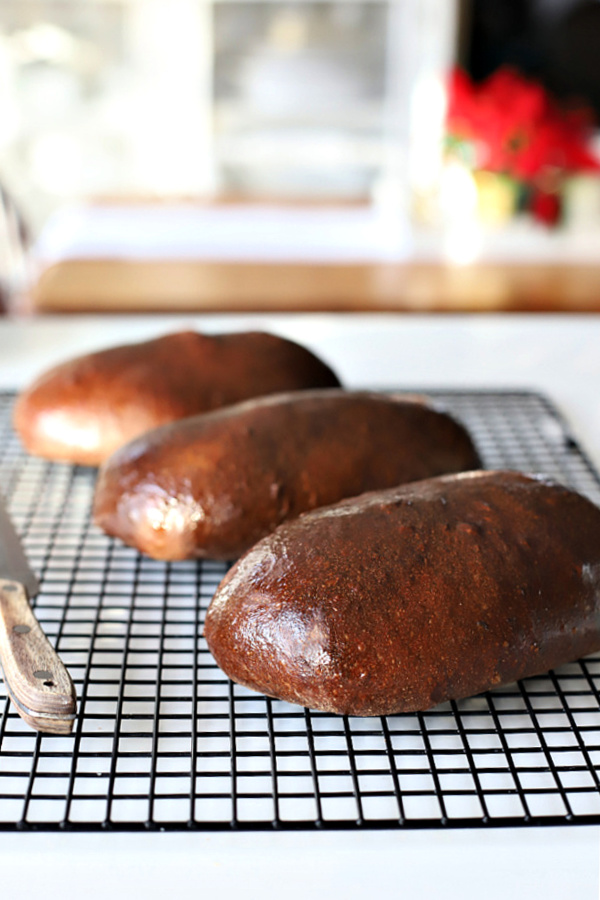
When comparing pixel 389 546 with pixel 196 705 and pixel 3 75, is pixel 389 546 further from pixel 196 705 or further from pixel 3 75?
pixel 3 75

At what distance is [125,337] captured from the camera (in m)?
1.32

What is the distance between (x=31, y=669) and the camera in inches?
21.9

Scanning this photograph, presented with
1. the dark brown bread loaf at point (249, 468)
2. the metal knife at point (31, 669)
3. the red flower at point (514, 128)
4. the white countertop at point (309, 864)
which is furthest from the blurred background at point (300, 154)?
the white countertop at point (309, 864)

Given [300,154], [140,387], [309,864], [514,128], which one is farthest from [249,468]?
[300,154]

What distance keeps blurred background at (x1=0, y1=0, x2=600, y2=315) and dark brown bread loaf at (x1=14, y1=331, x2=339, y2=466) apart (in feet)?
2.86

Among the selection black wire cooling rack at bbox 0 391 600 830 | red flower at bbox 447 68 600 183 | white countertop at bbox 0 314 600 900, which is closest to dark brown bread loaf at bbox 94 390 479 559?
black wire cooling rack at bbox 0 391 600 830

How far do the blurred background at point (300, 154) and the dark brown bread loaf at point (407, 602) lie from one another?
4.06 feet

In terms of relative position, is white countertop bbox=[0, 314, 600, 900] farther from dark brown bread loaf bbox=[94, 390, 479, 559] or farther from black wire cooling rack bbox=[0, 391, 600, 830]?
dark brown bread loaf bbox=[94, 390, 479, 559]

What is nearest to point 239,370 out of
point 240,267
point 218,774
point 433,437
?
point 433,437

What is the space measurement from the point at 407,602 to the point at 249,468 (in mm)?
217

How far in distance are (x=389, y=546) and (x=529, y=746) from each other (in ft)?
0.46

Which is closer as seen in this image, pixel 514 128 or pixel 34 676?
pixel 34 676

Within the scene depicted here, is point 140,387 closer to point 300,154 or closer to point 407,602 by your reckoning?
point 407,602

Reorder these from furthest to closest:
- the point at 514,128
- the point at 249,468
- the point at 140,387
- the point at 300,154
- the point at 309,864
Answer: the point at 300,154
the point at 514,128
the point at 140,387
the point at 249,468
the point at 309,864
